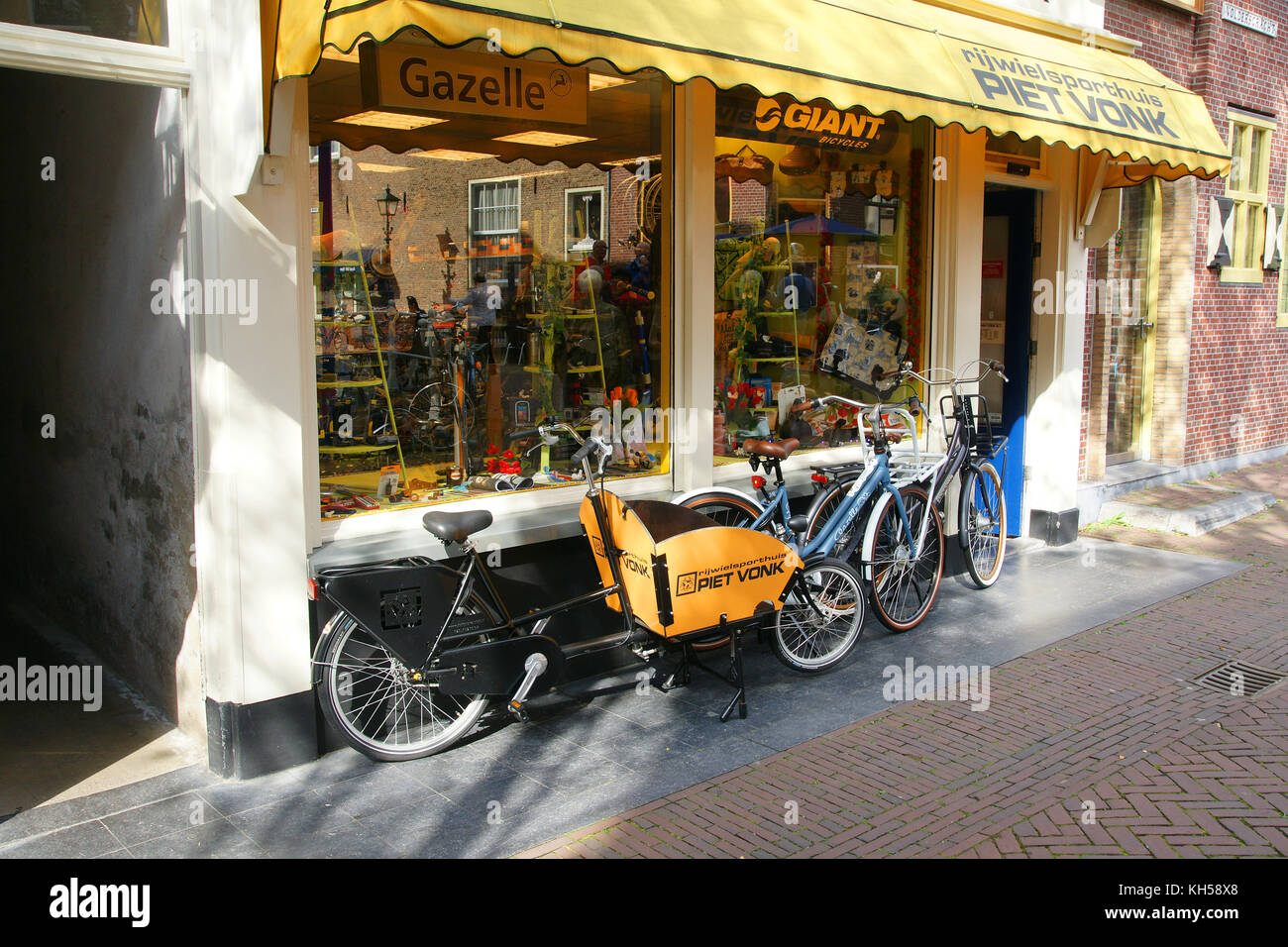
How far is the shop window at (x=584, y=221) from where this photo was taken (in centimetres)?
636

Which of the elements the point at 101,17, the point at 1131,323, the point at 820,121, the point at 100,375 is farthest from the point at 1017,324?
the point at 101,17

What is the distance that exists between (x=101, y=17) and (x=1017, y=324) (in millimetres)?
6855

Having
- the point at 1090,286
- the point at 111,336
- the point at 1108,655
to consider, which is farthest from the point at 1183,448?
the point at 111,336

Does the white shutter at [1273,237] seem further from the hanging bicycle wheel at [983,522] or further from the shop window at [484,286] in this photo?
the shop window at [484,286]

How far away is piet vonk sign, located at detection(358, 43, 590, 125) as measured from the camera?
5301 mm

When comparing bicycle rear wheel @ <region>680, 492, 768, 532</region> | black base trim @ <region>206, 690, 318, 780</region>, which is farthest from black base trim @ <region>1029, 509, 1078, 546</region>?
black base trim @ <region>206, 690, 318, 780</region>

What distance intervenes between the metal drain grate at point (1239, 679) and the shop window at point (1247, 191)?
6479 millimetres

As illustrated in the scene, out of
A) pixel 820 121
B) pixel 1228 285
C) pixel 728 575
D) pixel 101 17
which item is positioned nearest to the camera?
pixel 101 17

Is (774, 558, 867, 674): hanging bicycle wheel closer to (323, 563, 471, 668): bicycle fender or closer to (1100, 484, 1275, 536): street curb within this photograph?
(323, 563, 471, 668): bicycle fender

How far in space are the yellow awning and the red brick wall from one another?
2.74 m

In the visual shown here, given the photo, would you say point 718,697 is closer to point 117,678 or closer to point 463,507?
point 463,507

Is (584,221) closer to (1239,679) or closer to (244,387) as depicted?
(244,387)

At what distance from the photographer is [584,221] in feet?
21.0

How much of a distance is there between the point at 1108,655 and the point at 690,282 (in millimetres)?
3131
